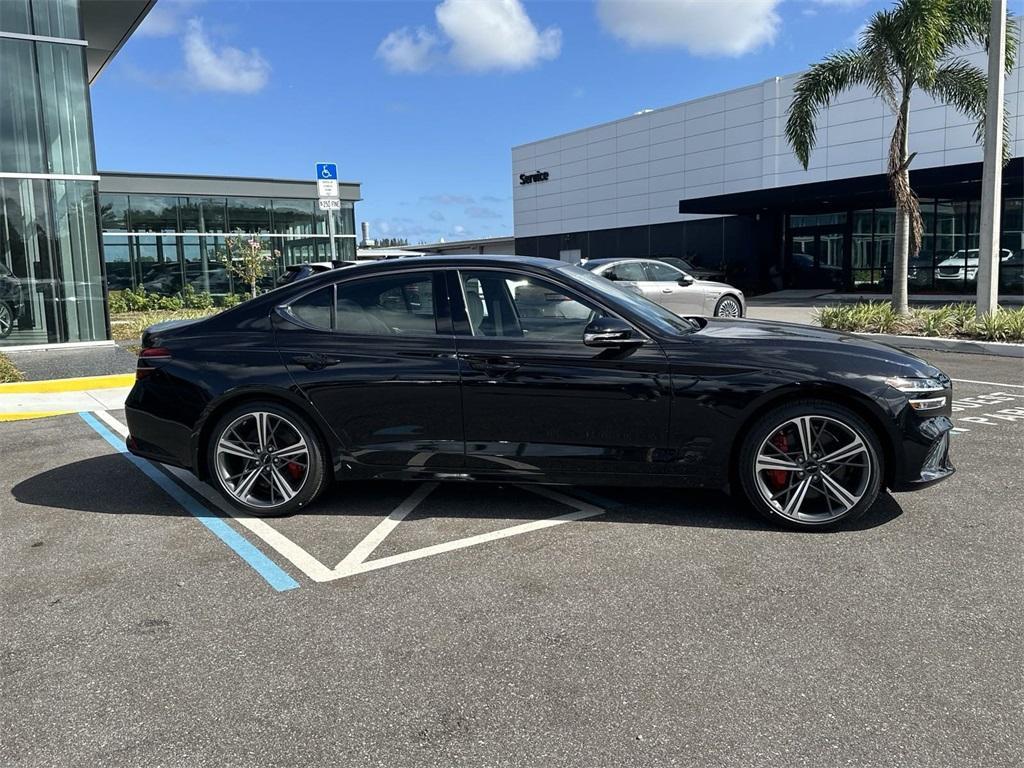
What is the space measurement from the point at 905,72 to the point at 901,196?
7.81 feet

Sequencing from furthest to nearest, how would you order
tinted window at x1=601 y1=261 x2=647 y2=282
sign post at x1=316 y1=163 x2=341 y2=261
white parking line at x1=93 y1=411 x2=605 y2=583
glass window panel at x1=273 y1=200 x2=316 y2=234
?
1. glass window panel at x1=273 y1=200 x2=316 y2=234
2. tinted window at x1=601 y1=261 x2=647 y2=282
3. sign post at x1=316 y1=163 x2=341 y2=261
4. white parking line at x1=93 y1=411 x2=605 y2=583

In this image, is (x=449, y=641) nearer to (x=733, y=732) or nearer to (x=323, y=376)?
(x=733, y=732)

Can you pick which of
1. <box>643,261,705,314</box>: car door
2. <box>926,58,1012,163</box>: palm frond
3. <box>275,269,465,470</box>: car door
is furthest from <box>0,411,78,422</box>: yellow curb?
<box>926,58,1012,163</box>: palm frond

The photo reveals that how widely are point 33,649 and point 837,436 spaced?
13.2 ft

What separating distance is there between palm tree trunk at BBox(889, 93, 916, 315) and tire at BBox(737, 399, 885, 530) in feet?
42.1

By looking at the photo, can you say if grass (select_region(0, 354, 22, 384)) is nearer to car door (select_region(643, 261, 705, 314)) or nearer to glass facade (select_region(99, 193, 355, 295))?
car door (select_region(643, 261, 705, 314))

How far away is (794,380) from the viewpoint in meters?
4.25

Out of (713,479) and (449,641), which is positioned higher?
(713,479)

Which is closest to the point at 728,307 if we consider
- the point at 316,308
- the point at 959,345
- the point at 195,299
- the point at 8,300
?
the point at 959,345

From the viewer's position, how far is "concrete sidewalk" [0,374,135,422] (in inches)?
344

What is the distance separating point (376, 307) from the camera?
15.8 feet

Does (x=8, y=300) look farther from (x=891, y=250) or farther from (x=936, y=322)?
(x=891, y=250)

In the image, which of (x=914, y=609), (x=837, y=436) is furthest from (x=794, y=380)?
(x=914, y=609)

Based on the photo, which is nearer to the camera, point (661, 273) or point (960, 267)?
point (661, 273)
